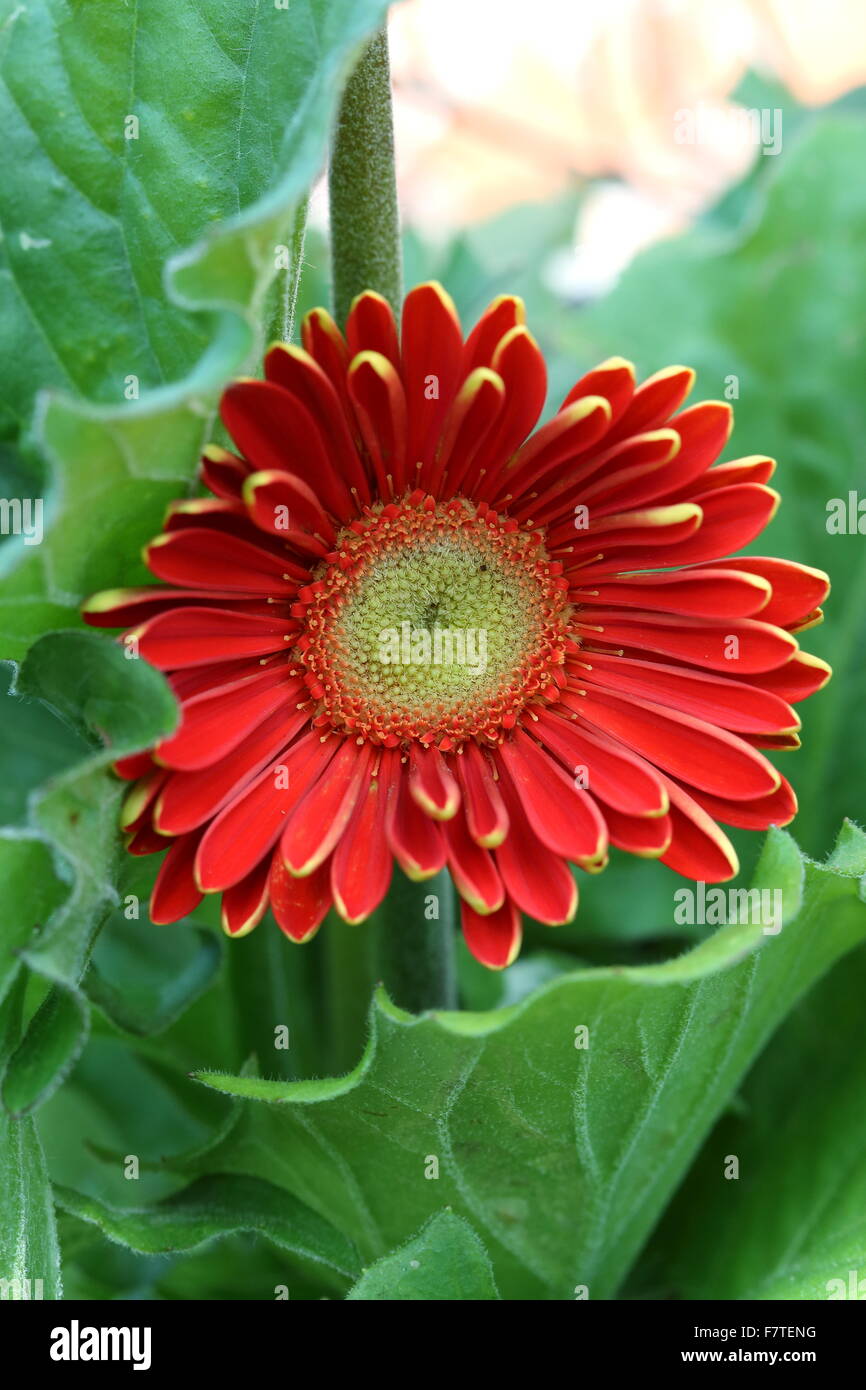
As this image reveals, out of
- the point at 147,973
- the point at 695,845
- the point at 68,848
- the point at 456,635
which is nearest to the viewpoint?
the point at 68,848

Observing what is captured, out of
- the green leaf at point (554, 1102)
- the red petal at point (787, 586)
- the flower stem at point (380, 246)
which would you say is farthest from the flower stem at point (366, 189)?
the green leaf at point (554, 1102)

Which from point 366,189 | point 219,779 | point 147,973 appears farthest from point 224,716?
point 147,973

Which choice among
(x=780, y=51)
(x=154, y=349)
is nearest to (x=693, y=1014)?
(x=154, y=349)

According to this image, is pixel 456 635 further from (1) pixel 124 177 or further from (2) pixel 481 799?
(1) pixel 124 177

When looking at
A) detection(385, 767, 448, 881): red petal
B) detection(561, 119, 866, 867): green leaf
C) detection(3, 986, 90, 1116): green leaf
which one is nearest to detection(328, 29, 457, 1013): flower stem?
detection(385, 767, 448, 881): red petal

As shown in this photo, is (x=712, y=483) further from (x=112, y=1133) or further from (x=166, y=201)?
(x=112, y=1133)

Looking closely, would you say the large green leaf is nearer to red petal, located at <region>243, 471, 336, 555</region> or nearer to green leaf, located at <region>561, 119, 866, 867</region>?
red petal, located at <region>243, 471, 336, 555</region>
